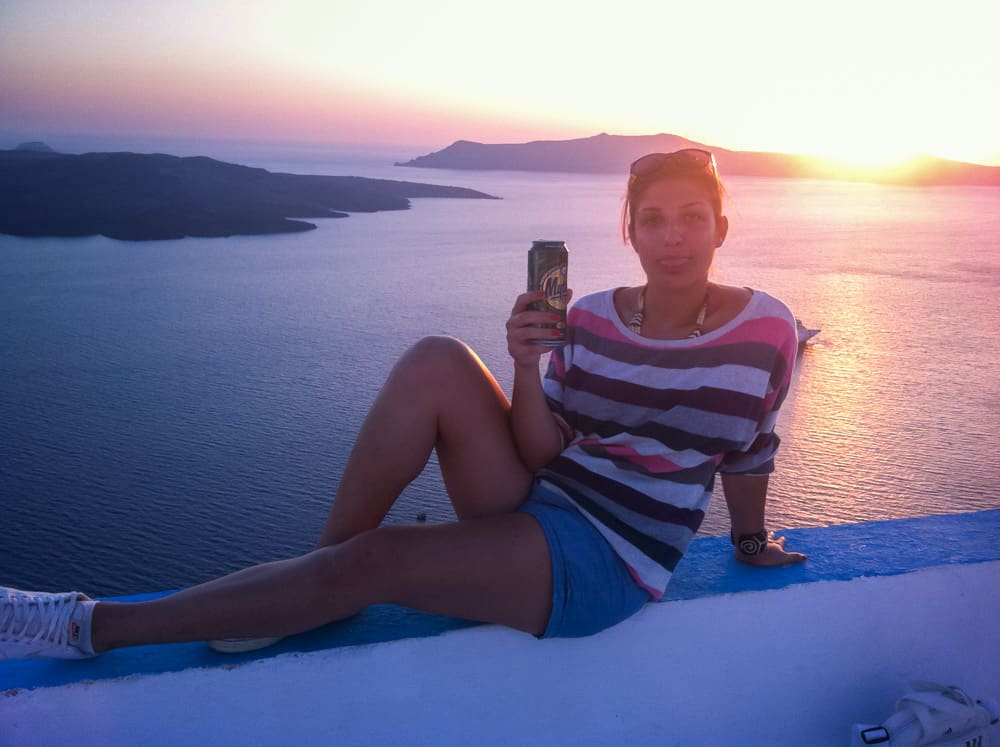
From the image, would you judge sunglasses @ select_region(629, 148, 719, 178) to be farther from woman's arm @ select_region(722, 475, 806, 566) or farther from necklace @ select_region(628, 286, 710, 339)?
woman's arm @ select_region(722, 475, 806, 566)

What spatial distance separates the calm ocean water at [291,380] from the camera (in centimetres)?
653

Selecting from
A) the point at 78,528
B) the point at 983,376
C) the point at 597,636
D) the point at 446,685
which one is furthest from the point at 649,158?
the point at 983,376

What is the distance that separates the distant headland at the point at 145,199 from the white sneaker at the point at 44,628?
818 inches

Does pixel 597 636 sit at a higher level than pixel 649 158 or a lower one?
lower

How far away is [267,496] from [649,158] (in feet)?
19.1

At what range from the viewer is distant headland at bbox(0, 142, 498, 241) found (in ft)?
66.7

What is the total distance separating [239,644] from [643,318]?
33.9 inches

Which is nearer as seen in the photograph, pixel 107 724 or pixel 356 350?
pixel 107 724

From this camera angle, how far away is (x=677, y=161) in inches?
56.2

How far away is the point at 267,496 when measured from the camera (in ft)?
21.9

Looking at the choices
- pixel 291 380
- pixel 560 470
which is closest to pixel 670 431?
pixel 560 470

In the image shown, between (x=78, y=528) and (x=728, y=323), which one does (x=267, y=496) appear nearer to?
(x=78, y=528)

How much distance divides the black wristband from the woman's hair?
0.58 meters

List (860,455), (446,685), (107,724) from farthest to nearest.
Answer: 1. (860,455)
2. (446,685)
3. (107,724)
